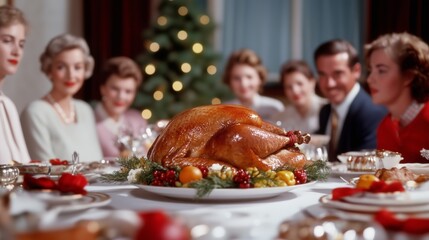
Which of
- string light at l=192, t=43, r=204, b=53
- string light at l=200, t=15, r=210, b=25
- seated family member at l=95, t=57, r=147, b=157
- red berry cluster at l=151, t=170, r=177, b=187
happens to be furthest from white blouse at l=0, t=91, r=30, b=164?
string light at l=200, t=15, r=210, b=25

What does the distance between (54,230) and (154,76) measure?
5.83 metres

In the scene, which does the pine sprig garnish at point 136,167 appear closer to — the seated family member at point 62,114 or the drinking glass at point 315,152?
the drinking glass at point 315,152

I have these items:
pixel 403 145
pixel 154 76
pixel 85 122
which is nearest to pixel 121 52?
pixel 154 76

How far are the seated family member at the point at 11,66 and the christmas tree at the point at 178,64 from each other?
11.3 feet

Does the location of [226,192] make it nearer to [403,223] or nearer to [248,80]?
[403,223]

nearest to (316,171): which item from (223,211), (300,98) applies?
(223,211)

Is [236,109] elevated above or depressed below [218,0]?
below

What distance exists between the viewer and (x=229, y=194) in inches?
65.5

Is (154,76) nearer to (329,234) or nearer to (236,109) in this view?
(236,109)

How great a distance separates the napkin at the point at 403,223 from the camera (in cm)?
116

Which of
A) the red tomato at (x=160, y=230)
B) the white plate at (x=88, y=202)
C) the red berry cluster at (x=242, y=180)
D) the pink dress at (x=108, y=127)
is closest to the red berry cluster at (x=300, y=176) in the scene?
the red berry cluster at (x=242, y=180)

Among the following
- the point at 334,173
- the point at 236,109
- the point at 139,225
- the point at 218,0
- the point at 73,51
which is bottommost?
the point at 334,173

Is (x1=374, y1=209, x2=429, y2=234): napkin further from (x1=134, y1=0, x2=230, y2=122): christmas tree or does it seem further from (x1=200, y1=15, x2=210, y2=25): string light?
(x1=200, y1=15, x2=210, y2=25): string light

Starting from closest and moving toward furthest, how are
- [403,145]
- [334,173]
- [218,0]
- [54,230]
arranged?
[54,230]
[334,173]
[403,145]
[218,0]
